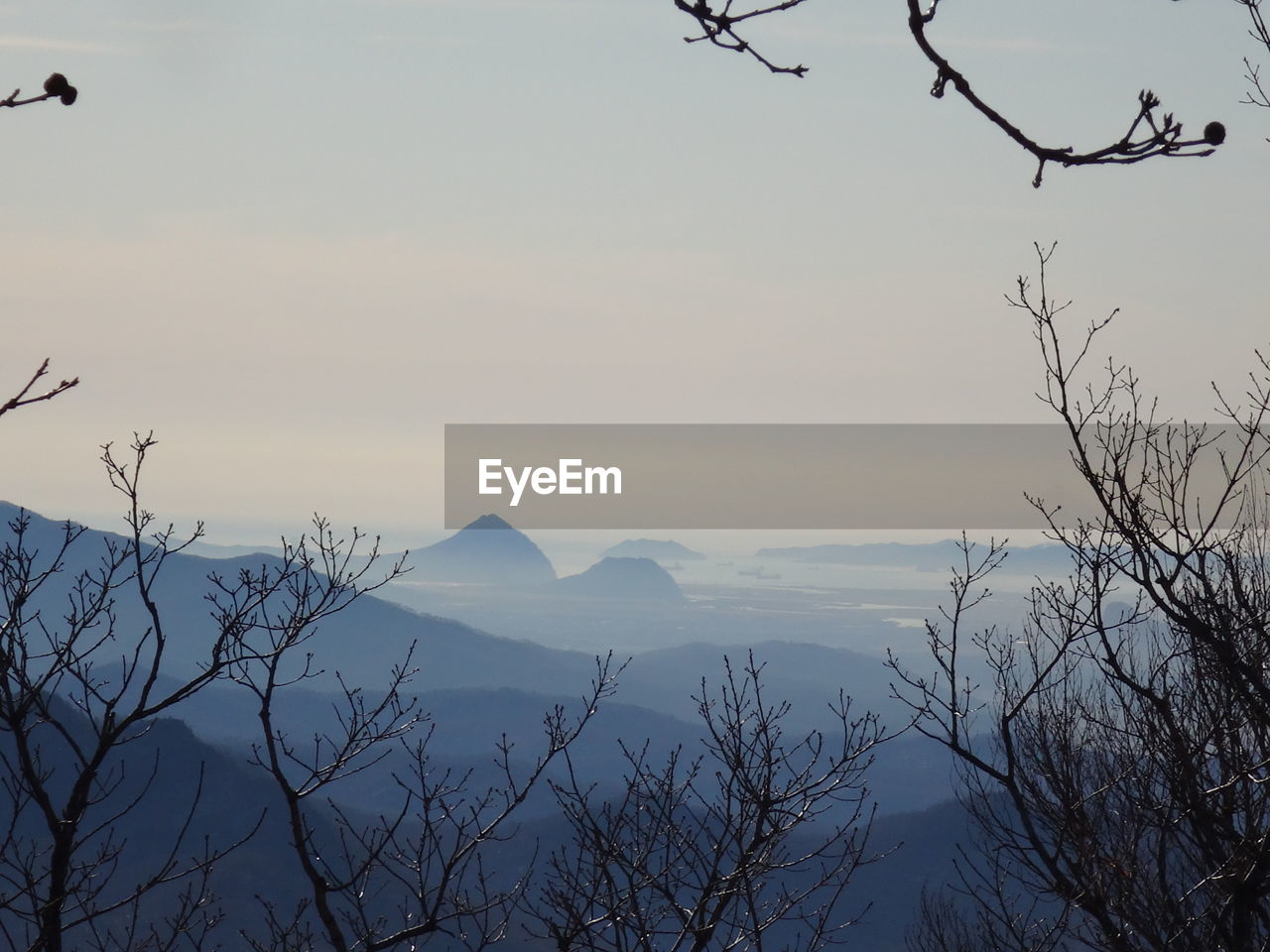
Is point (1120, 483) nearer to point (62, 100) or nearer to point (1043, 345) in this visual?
point (1043, 345)

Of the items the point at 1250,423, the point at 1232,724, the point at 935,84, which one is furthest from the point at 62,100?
the point at 1232,724

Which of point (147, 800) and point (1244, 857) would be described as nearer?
point (1244, 857)

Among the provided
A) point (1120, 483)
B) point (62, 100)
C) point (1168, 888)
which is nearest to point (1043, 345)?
point (1120, 483)

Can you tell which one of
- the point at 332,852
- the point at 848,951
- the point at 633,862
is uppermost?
the point at 633,862

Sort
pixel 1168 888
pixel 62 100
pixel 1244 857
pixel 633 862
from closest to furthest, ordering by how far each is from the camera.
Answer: pixel 62 100, pixel 1244 857, pixel 633 862, pixel 1168 888

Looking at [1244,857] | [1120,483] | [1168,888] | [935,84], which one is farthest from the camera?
[1168,888]

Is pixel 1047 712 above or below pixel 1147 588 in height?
below

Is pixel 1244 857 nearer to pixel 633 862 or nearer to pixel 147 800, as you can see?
pixel 633 862
